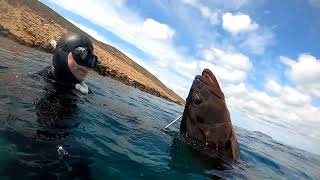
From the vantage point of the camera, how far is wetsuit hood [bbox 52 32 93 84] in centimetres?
899

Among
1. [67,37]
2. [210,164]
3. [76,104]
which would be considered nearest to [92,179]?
[210,164]

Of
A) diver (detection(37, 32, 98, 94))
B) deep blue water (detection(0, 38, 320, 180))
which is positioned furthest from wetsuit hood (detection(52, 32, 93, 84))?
deep blue water (detection(0, 38, 320, 180))

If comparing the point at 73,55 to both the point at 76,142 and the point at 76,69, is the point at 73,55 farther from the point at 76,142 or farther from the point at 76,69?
the point at 76,142

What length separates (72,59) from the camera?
8938 millimetres

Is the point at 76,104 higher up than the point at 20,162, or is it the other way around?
the point at 76,104

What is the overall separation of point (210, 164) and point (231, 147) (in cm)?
94

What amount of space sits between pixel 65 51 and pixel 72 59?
30 centimetres

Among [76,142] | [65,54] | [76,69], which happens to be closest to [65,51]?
[65,54]

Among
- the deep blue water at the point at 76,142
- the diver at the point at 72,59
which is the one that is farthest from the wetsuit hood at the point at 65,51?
the deep blue water at the point at 76,142

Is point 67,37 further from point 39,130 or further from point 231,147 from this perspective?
point 231,147

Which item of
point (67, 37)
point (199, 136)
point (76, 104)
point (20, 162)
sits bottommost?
point (20, 162)

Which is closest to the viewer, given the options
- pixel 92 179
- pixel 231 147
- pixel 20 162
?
pixel 20 162

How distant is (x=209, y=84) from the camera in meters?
8.38

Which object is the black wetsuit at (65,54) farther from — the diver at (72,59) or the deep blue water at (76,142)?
the deep blue water at (76,142)
